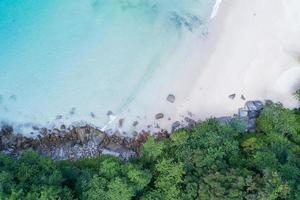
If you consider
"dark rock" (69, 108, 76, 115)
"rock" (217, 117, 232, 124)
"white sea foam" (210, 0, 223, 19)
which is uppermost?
"white sea foam" (210, 0, 223, 19)

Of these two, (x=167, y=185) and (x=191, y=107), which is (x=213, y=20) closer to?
(x=191, y=107)

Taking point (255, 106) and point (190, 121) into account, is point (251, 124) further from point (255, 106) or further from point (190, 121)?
point (190, 121)

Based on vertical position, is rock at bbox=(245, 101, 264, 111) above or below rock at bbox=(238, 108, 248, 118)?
above

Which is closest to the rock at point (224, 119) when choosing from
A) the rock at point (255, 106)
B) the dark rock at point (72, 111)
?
the rock at point (255, 106)

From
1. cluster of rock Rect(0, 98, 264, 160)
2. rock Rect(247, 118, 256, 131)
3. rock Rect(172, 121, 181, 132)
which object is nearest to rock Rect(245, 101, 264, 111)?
cluster of rock Rect(0, 98, 264, 160)

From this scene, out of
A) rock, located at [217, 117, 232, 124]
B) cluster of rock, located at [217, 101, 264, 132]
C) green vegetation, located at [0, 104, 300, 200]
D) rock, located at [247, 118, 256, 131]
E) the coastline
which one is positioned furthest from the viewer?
the coastline

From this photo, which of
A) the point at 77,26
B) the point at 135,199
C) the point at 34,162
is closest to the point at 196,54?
the point at 77,26

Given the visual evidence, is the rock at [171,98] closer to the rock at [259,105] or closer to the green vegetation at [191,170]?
the green vegetation at [191,170]

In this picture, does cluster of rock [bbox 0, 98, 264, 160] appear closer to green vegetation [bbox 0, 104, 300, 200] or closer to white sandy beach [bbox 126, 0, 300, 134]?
white sandy beach [bbox 126, 0, 300, 134]

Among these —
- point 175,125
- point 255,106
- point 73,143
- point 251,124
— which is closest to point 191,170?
point 175,125
